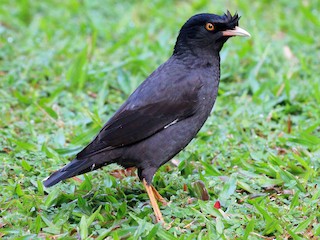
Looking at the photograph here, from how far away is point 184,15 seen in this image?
9.70 metres

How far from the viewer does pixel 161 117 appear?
562cm

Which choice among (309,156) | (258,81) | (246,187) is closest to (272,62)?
(258,81)

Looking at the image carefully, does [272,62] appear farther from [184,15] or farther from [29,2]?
[29,2]

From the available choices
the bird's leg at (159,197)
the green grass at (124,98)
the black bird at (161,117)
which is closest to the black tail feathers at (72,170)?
the black bird at (161,117)

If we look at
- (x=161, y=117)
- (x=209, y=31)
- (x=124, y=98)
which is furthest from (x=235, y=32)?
(x=124, y=98)

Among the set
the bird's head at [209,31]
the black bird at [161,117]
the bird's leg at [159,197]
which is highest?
the bird's head at [209,31]

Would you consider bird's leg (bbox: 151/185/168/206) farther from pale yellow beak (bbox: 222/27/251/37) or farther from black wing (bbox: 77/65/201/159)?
pale yellow beak (bbox: 222/27/251/37)

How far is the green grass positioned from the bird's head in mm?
1046

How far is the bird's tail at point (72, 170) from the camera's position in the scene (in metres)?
5.43

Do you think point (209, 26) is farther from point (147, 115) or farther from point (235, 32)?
point (147, 115)

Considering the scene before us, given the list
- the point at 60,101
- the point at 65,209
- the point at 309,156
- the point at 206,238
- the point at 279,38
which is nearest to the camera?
the point at 206,238

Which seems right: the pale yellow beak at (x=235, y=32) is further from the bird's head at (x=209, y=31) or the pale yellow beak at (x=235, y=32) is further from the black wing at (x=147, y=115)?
the black wing at (x=147, y=115)

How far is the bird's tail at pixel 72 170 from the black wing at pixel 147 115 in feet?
0.19

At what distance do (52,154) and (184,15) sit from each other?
13.0 feet
